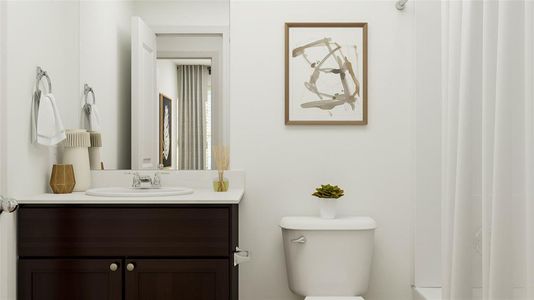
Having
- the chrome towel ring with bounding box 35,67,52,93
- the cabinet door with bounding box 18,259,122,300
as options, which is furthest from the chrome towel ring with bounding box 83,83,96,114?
the cabinet door with bounding box 18,259,122,300

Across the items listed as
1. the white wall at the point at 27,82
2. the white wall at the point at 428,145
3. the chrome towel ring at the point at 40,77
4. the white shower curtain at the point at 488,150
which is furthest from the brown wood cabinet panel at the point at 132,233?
the white wall at the point at 428,145

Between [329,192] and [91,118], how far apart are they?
50.9 inches

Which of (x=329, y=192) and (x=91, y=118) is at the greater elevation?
(x=91, y=118)

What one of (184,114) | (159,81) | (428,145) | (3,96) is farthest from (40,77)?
(428,145)

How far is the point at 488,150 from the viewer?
1.46 meters

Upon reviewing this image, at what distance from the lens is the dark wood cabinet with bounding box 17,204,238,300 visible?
2088 mm

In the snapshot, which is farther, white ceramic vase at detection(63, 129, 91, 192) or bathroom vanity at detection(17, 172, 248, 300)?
Answer: white ceramic vase at detection(63, 129, 91, 192)

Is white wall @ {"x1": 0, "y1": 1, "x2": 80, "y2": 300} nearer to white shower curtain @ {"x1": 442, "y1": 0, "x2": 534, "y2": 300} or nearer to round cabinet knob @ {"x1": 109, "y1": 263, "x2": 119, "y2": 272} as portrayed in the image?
round cabinet knob @ {"x1": 109, "y1": 263, "x2": 119, "y2": 272}

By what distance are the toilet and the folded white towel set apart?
1.16 metres

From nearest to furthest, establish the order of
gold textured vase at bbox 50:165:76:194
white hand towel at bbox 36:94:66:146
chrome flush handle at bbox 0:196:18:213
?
1. chrome flush handle at bbox 0:196:18:213
2. white hand towel at bbox 36:94:66:146
3. gold textured vase at bbox 50:165:76:194

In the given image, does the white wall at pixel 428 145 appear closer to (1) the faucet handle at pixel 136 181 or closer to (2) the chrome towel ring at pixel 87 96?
(1) the faucet handle at pixel 136 181

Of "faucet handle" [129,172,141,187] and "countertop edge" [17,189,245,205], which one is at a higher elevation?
"faucet handle" [129,172,141,187]

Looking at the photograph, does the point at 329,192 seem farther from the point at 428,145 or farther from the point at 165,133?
the point at 165,133

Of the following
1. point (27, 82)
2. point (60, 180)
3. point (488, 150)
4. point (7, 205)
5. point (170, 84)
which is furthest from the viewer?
point (170, 84)
